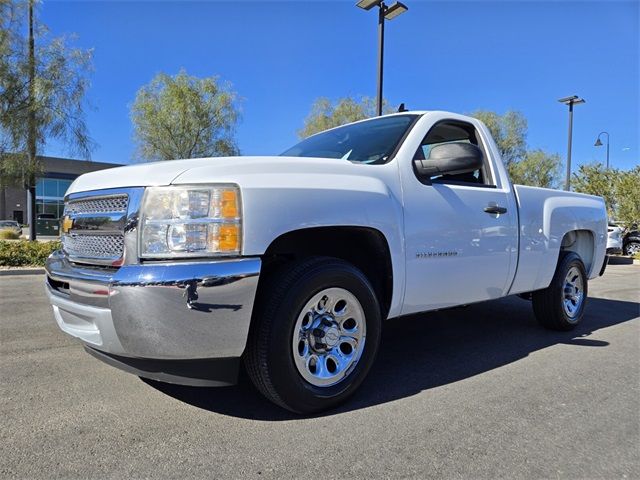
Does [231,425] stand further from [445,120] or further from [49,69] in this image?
[49,69]

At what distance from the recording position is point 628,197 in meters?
22.7

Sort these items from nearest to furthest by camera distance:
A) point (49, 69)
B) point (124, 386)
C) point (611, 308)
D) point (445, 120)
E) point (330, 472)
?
point (330, 472), point (124, 386), point (445, 120), point (611, 308), point (49, 69)

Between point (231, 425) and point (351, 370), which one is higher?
point (351, 370)

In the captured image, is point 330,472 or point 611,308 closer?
point 330,472

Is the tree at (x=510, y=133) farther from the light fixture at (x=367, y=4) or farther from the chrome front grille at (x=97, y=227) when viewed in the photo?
the chrome front grille at (x=97, y=227)

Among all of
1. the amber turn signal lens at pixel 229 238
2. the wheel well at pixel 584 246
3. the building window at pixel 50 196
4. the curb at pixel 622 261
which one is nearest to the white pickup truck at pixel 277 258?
the amber turn signal lens at pixel 229 238

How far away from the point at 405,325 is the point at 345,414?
2479 millimetres

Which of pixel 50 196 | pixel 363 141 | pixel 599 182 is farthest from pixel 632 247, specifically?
pixel 50 196

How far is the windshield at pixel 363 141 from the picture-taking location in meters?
3.49

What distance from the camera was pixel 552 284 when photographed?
475 centimetres

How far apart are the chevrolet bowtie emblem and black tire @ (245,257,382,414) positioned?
4.57 feet

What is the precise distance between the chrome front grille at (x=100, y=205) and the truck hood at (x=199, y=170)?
2.8 inches

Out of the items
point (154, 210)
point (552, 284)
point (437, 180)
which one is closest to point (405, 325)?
point (552, 284)

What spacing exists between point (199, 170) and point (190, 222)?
291 millimetres
